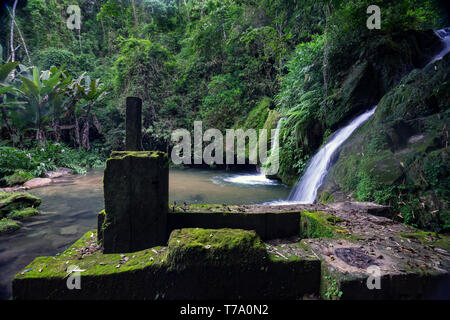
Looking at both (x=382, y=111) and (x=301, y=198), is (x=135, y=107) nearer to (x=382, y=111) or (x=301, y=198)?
(x=301, y=198)

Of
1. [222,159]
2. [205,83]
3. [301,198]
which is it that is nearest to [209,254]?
[301,198]

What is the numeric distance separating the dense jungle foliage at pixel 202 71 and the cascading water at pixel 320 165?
2.15 feet

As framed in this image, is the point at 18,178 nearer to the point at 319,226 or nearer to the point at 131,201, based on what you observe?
the point at 131,201

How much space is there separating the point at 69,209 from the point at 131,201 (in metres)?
4.69

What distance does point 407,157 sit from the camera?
3969 mm

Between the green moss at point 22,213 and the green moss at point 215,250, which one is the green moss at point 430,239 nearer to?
the green moss at point 215,250

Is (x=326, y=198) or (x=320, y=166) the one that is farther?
(x=320, y=166)

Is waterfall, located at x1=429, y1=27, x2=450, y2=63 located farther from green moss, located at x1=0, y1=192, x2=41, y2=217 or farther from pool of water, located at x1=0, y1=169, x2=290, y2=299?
green moss, located at x1=0, y1=192, x2=41, y2=217

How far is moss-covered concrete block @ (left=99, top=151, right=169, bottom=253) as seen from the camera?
2.47m

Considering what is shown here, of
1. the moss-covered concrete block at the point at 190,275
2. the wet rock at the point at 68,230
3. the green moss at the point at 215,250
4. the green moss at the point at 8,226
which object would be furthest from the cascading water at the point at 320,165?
the green moss at the point at 8,226

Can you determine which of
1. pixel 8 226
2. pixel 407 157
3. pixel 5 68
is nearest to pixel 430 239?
pixel 407 157

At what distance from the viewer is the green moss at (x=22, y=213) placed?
193 inches

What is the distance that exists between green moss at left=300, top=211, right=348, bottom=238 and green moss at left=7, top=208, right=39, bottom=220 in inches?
249
